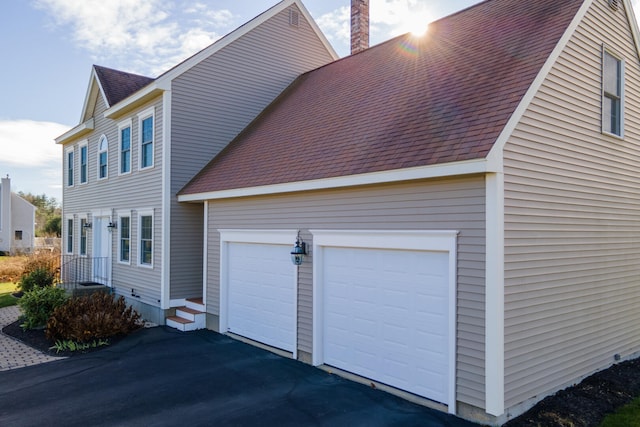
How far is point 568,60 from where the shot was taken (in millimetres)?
6551

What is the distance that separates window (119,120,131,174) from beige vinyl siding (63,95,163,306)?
277 mm

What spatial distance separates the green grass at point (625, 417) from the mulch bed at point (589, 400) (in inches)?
3.0

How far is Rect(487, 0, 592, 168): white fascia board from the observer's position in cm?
523

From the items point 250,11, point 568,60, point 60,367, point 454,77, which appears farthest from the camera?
point 250,11

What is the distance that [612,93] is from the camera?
775cm

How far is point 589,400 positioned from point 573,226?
2.46m

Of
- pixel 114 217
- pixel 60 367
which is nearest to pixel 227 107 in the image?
pixel 114 217

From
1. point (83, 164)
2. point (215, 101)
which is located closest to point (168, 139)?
point (215, 101)

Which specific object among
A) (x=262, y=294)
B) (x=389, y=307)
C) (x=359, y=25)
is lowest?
(x=262, y=294)

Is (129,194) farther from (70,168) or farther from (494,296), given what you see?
(494,296)

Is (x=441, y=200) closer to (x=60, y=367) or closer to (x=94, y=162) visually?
(x=60, y=367)

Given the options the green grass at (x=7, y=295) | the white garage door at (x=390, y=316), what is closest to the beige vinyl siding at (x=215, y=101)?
the white garage door at (x=390, y=316)

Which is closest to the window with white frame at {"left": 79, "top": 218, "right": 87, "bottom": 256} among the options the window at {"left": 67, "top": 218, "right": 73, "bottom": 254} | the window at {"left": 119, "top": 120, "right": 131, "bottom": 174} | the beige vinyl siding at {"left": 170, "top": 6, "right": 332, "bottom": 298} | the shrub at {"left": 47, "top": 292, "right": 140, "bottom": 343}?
the window at {"left": 67, "top": 218, "right": 73, "bottom": 254}

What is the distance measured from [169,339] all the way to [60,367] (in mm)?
2258
